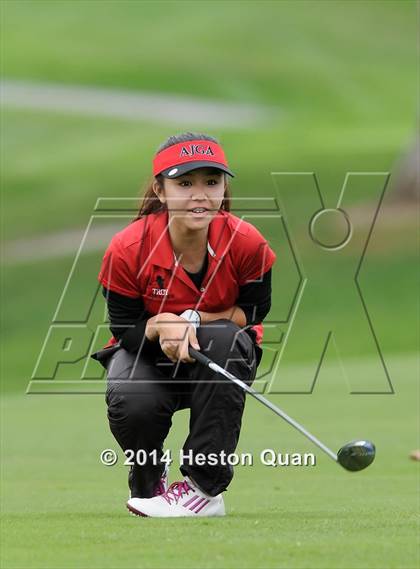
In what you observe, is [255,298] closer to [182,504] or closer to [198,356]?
[198,356]

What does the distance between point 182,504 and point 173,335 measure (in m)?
0.74

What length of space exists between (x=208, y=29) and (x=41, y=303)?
29060mm

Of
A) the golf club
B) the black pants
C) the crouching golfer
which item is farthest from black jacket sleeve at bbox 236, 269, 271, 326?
the golf club

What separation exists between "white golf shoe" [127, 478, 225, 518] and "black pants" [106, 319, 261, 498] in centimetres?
5

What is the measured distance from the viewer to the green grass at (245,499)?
5352 millimetres

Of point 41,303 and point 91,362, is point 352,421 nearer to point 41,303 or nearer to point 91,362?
point 91,362

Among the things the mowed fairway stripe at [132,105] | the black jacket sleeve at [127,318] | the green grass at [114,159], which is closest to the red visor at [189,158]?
the black jacket sleeve at [127,318]

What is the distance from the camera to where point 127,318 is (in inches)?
269

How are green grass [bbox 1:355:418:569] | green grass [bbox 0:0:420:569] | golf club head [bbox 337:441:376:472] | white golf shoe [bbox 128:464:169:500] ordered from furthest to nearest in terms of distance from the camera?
white golf shoe [bbox 128:464:169:500] < golf club head [bbox 337:441:376:472] < green grass [bbox 0:0:420:569] < green grass [bbox 1:355:418:569]

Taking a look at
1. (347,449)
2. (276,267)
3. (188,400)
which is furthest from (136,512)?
(276,267)

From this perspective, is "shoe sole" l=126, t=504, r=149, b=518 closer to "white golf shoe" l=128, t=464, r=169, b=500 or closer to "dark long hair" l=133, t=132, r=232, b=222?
"white golf shoe" l=128, t=464, r=169, b=500

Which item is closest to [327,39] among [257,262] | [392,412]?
[392,412]

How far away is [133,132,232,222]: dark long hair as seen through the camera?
676 centimetres

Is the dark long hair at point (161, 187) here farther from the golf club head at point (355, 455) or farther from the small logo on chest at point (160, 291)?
the golf club head at point (355, 455)
